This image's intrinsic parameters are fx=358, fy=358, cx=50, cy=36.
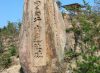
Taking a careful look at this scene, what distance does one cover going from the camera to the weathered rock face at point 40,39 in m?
8.75

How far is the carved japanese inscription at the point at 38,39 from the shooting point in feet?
28.7

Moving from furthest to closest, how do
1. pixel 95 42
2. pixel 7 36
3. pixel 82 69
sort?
pixel 7 36
pixel 95 42
pixel 82 69

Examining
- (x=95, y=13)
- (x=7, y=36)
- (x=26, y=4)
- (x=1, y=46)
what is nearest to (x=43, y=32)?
(x=26, y=4)

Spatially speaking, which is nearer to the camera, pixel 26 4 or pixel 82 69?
pixel 26 4

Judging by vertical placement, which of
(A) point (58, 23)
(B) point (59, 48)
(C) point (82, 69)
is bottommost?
(C) point (82, 69)

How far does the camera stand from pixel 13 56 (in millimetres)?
16891

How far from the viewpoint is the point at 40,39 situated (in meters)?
8.81

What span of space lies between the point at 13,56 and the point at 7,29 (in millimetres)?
7847

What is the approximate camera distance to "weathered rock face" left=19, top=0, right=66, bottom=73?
28.7 feet

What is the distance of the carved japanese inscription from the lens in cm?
874

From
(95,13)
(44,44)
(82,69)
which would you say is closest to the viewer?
(44,44)

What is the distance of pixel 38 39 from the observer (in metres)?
8.80

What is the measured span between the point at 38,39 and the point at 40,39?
51 millimetres

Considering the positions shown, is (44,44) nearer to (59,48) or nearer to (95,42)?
(59,48)
